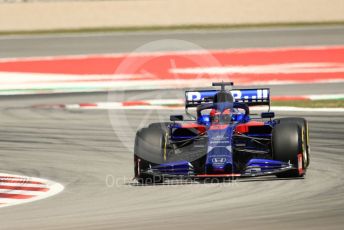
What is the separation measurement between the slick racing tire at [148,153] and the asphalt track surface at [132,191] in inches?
8.6

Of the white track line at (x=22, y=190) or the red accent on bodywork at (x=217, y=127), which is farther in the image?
the red accent on bodywork at (x=217, y=127)

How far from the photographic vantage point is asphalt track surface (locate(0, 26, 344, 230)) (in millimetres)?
9625

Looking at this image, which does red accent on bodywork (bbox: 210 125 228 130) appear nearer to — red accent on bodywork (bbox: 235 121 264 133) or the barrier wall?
red accent on bodywork (bbox: 235 121 264 133)

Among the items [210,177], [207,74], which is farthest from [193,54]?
[210,177]

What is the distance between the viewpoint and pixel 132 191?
11.8 meters

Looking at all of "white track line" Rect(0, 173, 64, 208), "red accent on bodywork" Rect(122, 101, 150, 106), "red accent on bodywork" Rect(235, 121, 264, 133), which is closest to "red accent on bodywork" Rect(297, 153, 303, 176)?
"red accent on bodywork" Rect(235, 121, 264, 133)

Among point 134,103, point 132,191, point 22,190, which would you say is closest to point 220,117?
point 132,191

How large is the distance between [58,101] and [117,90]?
1.98 metres

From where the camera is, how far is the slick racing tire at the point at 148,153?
1216cm

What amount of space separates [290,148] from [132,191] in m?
1.99

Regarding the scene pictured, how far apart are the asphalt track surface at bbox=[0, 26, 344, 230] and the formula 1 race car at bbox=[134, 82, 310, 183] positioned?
0.58 feet

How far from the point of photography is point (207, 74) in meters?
25.0

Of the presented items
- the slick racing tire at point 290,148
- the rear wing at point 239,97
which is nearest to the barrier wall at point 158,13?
the rear wing at point 239,97

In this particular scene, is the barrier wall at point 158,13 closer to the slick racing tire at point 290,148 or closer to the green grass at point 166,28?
the green grass at point 166,28
